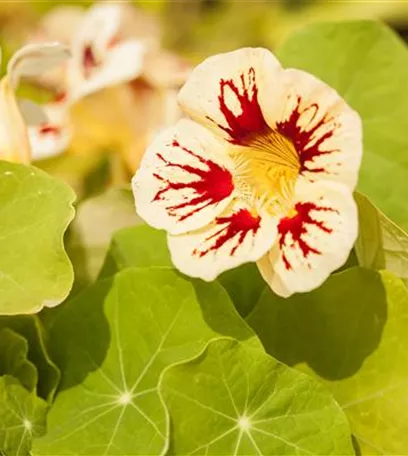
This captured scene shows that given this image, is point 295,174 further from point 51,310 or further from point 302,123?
point 51,310

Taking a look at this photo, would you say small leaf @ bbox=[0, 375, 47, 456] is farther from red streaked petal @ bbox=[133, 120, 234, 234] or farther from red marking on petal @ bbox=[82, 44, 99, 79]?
red marking on petal @ bbox=[82, 44, 99, 79]

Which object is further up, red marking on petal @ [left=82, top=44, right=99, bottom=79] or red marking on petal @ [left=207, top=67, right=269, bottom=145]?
red marking on petal @ [left=207, top=67, right=269, bottom=145]

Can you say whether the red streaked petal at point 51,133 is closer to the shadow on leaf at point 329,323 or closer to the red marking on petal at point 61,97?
the red marking on petal at point 61,97

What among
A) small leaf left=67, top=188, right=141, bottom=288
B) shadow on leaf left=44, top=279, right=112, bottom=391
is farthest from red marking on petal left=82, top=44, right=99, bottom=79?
shadow on leaf left=44, top=279, right=112, bottom=391

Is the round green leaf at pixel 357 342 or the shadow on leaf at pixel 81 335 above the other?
the round green leaf at pixel 357 342

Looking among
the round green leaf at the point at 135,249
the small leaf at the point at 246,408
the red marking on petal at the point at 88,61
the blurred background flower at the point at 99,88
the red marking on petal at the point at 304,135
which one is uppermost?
the red marking on petal at the point at 304,135

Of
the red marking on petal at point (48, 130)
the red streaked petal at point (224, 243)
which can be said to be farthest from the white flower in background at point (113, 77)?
the red streaked petal at point (224, 243)

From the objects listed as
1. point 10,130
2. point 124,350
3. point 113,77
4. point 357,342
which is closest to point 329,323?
point 357,342
